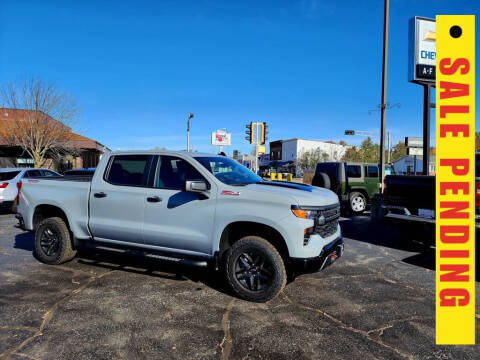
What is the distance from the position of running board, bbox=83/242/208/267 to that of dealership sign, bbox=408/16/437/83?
1162cm

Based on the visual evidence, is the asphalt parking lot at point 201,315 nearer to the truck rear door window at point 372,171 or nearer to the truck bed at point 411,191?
the truck bed at point 411,191

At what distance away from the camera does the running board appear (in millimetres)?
4121

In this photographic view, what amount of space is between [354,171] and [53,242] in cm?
1048

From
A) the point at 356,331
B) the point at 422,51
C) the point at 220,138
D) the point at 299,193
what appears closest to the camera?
the point at 356,331

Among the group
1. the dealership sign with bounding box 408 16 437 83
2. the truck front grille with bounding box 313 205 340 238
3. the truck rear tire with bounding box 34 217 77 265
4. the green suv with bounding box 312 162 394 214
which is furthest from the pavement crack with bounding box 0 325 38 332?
the dealership sign with bounding box 408 16 437 83

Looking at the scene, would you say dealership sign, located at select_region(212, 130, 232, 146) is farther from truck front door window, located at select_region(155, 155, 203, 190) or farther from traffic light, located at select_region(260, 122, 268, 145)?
truck front door window, located at select_region(155, 155, 203, 190)

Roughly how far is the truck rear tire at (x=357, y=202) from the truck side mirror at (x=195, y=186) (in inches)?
371

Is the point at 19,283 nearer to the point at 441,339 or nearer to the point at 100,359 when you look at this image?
the point at 100,359

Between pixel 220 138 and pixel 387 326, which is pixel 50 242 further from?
pixel 220 138

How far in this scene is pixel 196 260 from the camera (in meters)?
4.25

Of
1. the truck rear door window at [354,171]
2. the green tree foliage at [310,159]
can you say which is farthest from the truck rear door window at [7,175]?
the green tree foliage at [310,159]

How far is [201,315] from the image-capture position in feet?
11.8

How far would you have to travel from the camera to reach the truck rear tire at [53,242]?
516 cm

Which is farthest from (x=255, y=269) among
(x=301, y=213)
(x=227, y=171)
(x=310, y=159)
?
(x=310, y=159)
